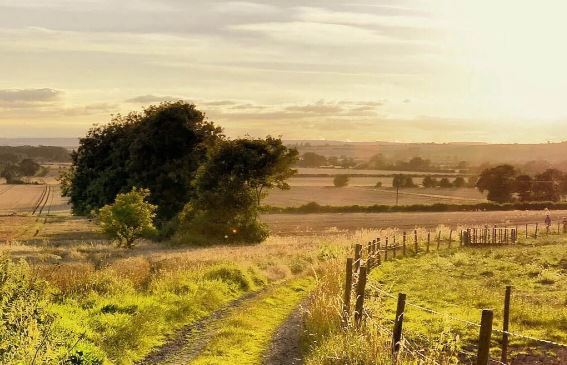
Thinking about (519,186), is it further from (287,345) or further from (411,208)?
(287,345)

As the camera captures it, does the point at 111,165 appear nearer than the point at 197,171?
No

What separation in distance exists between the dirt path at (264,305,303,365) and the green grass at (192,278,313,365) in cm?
21

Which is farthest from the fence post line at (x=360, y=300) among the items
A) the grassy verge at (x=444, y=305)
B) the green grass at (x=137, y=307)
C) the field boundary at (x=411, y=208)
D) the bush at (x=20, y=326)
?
the field boundary at (x=411, y=208)

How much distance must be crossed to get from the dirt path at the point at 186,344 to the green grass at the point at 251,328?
11.2 inches

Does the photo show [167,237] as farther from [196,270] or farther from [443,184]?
[443,184]

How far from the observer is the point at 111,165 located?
2559 inches

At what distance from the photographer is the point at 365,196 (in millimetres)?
133500

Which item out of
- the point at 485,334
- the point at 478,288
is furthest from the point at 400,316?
the point at 478,288

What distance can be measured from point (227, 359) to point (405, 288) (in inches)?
539

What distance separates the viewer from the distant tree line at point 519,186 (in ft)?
406

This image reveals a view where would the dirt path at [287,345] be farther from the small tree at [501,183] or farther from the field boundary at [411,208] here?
the small tree at [501,183]

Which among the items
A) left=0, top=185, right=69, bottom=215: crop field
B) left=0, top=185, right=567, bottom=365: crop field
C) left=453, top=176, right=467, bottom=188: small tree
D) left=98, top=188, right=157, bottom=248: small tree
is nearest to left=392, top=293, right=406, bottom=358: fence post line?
left=0, top=185, right=567, bottom=365: crop field

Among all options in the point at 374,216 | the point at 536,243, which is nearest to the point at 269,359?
the point at 536,243

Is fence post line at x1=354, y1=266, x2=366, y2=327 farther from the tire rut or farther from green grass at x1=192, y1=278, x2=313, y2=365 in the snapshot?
green grass at x1=192, y1=278, x2=313, y2=365
